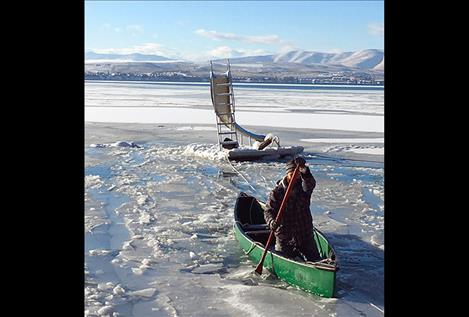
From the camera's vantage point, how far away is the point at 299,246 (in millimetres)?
4707

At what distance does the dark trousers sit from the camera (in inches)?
184

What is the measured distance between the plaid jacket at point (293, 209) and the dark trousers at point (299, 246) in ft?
0.15

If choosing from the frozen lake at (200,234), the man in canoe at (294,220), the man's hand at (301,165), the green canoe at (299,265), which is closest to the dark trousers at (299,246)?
the man in canoe at (294,220)

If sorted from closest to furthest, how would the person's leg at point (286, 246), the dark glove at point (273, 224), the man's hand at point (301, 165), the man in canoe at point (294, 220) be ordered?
the man's hand at point (301, 165) < the man in canoe at point (294, 220) < the dark glove at point (273, 224) < the person's leg at point (286, 246)

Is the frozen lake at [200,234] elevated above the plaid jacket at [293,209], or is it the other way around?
the plaid jacket at [293,209]

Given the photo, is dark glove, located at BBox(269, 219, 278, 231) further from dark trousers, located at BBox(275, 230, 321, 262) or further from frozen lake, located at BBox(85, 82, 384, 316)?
frozen lake, located at BBox(85, 82, 384, 316)

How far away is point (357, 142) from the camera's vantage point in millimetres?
14633

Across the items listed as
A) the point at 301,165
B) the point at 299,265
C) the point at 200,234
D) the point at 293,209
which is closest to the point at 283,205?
the point at 293,209

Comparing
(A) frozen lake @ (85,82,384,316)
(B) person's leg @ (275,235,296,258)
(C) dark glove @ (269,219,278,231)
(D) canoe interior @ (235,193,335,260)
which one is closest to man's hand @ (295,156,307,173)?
(C) dark glove @ (269,219,278,231)

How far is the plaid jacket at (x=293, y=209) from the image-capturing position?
4473mm

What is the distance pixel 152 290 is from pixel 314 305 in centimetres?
142

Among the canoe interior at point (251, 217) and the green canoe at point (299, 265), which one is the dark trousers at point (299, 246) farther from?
the canoe interior at point (251, 217)

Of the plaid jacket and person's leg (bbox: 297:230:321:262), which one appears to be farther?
person's leg (bbox: 297:230:321:262)
